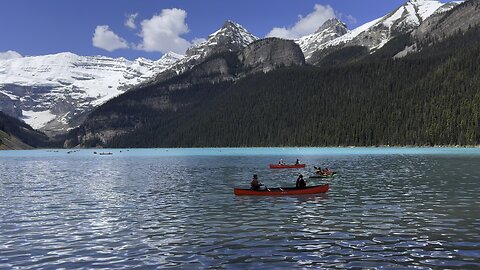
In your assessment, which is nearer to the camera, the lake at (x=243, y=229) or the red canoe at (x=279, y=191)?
the lake at (x=243, y=229)

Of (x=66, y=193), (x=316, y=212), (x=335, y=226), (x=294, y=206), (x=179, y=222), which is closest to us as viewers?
(x=335, y=226)

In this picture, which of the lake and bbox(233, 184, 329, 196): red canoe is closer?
the lake

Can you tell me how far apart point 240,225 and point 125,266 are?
429 inches

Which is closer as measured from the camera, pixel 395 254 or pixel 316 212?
pixel 395 254

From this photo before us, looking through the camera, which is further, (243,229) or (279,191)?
(279,191)

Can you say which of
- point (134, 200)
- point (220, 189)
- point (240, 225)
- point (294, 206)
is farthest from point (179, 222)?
point (220, 189)

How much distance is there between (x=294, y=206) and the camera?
3934cm

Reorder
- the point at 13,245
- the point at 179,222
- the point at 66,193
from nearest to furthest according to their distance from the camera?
the point at 13,245 → the point at 179,222 → the point at 66,193

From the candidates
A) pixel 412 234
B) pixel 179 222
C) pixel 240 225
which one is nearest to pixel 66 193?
pixel 179 222

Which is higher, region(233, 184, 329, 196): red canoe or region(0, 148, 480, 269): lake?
region(233, 184, 329, 196): red canoe

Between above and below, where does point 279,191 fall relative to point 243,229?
above

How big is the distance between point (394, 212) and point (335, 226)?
278 inches

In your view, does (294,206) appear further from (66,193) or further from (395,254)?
(66,193)

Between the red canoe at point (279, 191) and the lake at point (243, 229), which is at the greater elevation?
the red canoe at point (279, 191)
